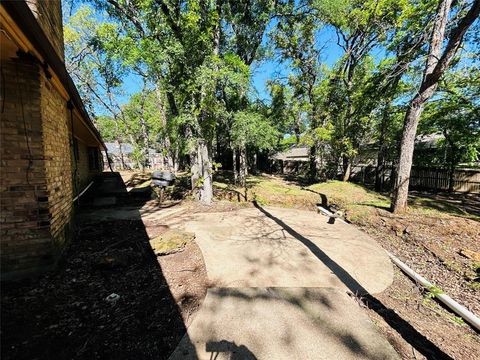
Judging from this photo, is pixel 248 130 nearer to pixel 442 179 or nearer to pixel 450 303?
pixel 450 303

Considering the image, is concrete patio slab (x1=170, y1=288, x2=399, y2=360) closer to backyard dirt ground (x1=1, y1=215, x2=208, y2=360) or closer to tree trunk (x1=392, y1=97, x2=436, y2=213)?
backyard dirt ground (x1=1, y1=215, x2=208, y2=360)

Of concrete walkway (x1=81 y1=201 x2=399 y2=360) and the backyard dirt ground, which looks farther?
concrete walkway (x1=81 y1=201 x2=399 y2=360)

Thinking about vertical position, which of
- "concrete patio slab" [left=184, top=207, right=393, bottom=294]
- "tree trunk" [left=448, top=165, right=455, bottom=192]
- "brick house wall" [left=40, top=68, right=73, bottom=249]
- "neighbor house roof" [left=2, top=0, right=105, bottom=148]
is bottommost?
"concrete patio slab" [left=184, top=207, right=393, bottom=294]

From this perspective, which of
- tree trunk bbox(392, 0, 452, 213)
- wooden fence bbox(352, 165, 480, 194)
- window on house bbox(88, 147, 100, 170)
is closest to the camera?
tree trunk bbox(392, 0, 452, 213)

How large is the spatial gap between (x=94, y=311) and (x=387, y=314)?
11.7 feet

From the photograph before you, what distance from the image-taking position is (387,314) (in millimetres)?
2840

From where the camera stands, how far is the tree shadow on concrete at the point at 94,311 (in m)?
1.97

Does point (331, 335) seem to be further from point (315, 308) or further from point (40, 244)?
point (40, 244)

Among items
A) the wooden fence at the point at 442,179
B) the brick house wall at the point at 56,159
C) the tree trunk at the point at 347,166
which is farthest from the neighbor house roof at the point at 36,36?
the wooden fence at the point at 442,179

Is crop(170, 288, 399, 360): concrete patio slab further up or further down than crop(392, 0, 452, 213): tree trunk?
further down

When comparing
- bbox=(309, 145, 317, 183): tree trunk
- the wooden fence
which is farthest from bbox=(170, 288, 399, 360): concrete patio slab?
the wooden fence

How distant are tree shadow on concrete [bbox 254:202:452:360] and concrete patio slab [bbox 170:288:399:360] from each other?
12.2 inches

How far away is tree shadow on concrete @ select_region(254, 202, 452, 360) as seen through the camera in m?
2.32

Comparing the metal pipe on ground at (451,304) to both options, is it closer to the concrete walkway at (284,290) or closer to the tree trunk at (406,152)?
the concrete walkway at (284,290)
